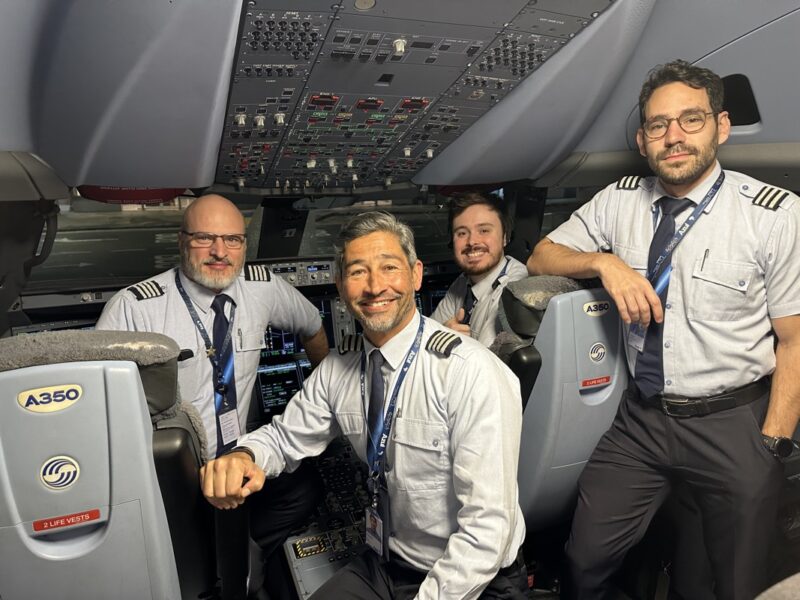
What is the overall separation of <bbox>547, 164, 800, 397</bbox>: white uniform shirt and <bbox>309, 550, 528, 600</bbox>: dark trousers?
733 millimetres

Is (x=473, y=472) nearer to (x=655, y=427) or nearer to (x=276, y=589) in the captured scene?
(x=655, y=427)

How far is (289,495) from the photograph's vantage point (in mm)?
2254

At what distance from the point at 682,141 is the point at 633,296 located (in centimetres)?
48

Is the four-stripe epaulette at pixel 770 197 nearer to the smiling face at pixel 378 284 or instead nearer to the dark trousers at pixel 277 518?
the smiling face at pixel 378 284

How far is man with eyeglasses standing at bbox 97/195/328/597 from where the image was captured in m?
2.14

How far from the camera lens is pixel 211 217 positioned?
89.3 inches

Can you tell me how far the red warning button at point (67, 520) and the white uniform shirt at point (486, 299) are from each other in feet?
4.84

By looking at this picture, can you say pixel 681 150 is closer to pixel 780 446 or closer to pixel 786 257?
pixel 786 257

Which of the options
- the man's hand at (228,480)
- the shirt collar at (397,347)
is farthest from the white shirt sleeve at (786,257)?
the man's hand at (228,480)

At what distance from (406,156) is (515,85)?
2.20 feet

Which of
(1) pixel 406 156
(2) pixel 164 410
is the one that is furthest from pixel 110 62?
(1) pixel 406 156

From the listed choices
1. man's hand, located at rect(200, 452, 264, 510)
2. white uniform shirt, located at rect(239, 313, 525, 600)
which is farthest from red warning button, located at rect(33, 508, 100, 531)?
white uniform shirt, located at rect(239, 313, 525, 600)

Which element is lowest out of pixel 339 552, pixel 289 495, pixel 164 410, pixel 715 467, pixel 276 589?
pixel 276 589

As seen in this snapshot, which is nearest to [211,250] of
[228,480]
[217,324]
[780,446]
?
Answer: [217,324]
